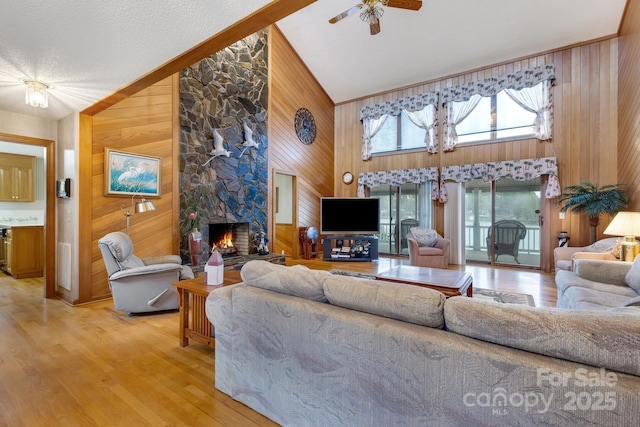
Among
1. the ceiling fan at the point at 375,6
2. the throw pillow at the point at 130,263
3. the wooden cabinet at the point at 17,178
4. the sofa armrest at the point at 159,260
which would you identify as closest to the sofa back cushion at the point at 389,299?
the throw pillow at the point at 130,263

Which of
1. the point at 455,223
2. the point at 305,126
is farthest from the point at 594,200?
the point at 305,126

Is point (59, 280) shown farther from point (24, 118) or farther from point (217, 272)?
point (217, 272)

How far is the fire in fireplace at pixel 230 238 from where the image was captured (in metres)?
5.44

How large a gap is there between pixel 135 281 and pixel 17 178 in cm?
479

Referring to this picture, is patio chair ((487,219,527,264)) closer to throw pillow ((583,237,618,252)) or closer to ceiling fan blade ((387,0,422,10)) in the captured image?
throw pillow ((583,237,618,252))

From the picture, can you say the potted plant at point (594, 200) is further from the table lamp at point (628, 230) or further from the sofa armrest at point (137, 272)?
the sofa armrest at point (137, 272)

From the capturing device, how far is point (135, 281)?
3.03 m

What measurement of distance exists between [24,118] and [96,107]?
1.11 metres

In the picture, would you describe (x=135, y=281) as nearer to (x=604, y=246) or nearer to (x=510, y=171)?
(x=604, y=246)

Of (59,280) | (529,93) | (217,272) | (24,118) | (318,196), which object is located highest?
(529,93)

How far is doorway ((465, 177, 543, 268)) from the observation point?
573 centimetres

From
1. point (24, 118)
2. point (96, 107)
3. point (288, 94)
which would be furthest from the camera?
point (288, 94)

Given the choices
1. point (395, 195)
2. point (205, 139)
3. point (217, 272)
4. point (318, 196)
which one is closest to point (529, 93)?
point (395, 195)

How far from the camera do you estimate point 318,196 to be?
741cm
